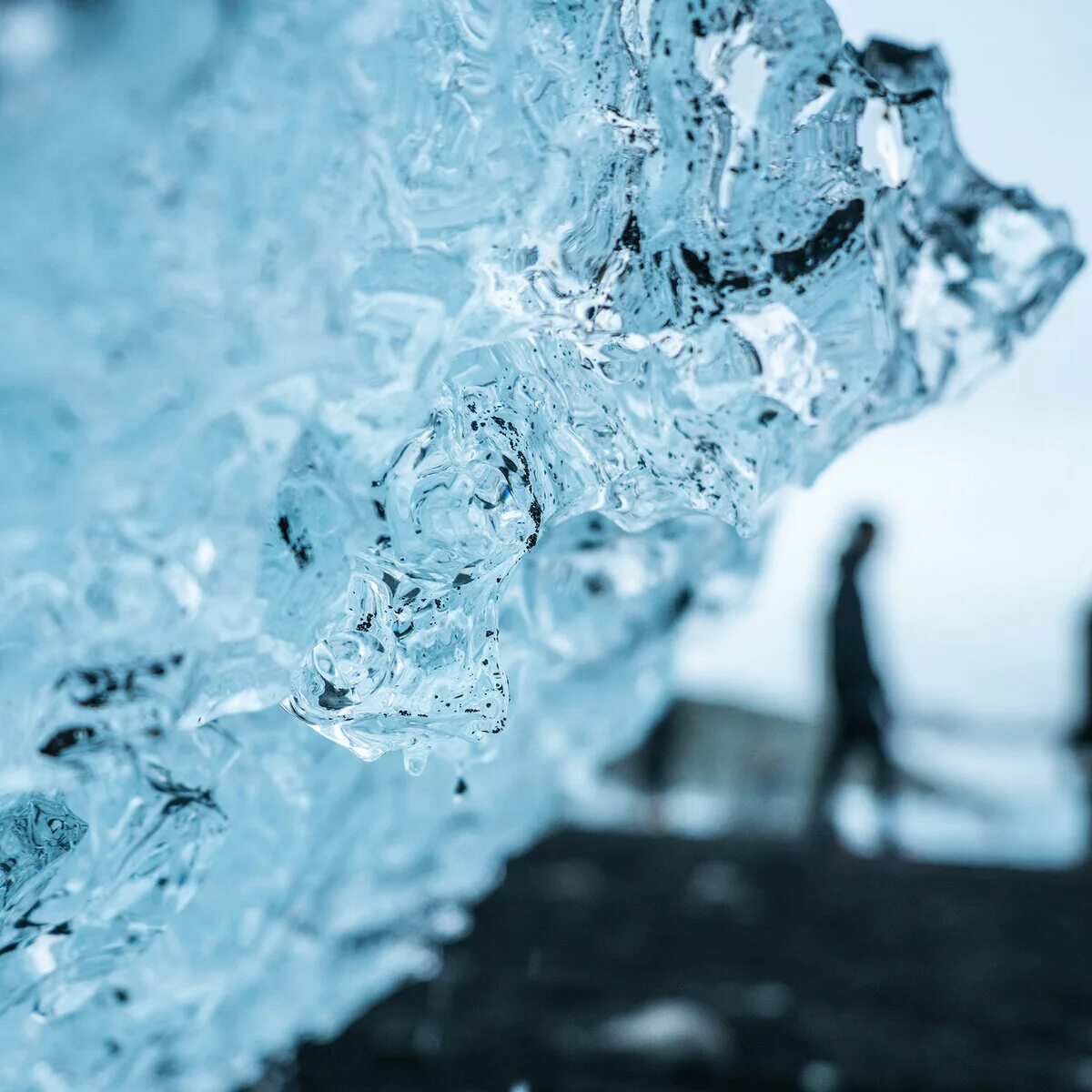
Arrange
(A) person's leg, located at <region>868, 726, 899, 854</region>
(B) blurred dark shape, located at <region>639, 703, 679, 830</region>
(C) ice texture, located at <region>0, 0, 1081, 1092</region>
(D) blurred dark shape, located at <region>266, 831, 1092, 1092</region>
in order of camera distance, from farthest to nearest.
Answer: (B) blurred dark shape, located at <region>639, 703, 679, 830</region> < (A) person's leg, located at <region>868, 726, 899, 854</region> < (D) blurred dark shape, located at <region>266, 831, 1092, 1092</region> < (C) ice texture, located at <region>0, 0, 1081, 1092</region>

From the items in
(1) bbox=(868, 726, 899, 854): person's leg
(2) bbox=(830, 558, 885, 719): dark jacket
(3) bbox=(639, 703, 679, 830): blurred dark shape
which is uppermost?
(2) bbox=(830, 558, 885, 719): dark jacket

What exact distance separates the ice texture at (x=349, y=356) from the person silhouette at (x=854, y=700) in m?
3.58

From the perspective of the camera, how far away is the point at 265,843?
51.5 inches

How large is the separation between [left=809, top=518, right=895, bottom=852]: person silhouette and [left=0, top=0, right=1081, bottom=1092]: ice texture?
3.58m

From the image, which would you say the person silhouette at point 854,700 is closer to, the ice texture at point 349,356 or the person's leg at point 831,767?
the person's leg at point 831,767

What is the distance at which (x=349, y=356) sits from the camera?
0.86m

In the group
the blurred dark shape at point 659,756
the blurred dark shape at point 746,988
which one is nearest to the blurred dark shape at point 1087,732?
the blurred dark shape at point 746,988

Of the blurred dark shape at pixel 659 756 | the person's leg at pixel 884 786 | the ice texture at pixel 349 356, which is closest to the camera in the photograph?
the ice texture at pixel 349 356

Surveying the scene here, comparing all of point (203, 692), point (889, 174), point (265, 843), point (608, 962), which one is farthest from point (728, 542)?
point (608, 962)

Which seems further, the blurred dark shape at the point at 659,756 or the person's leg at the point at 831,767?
the blurred dark shape at the point at 659,756

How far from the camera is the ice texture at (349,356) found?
0.75 metres

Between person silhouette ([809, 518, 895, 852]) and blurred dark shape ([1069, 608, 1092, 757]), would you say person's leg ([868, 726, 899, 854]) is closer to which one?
person silhouette ([809, 518, 895, 852])

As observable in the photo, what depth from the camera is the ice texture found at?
2.45 ft

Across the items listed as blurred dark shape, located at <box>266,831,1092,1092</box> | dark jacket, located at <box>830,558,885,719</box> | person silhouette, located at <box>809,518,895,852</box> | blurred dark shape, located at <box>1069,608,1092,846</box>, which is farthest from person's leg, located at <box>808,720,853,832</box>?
blurred dark shape, located at <box>1069,608,1092,846</box>
